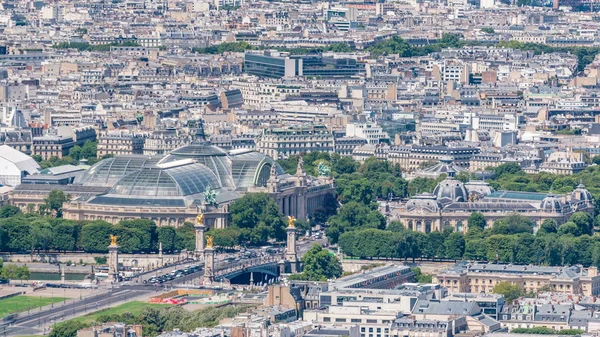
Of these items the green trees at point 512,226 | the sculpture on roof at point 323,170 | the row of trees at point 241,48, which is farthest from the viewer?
the row of trees at point 241,48

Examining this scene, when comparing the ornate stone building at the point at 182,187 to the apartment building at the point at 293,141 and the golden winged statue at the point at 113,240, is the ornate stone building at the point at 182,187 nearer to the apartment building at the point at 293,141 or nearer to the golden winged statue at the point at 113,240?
the golden winged statue at the point at 113,240

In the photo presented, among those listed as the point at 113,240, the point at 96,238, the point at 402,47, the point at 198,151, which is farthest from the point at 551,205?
the point at 402,47

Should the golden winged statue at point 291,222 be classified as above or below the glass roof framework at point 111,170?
above

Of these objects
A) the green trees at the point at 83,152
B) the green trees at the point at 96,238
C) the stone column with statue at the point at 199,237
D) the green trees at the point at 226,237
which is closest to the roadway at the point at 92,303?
the stone column with statue at the point at 199,237

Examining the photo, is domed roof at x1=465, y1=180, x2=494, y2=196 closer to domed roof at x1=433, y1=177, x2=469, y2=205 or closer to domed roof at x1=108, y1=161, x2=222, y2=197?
domed roof at x1=433, y1=177, x2=469, y2=205

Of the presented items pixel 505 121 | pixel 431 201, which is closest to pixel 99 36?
pixel 505 121

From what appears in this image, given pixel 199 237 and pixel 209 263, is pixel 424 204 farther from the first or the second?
pixel 209 263

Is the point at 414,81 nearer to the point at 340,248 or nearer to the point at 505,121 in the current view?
the point at 505,121

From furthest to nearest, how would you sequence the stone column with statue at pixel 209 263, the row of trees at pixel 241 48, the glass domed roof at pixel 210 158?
the row of trees at pixel 241 48 < the glass domed roof at pixel 210 158 < the stone column with statue at pixel 209 263
